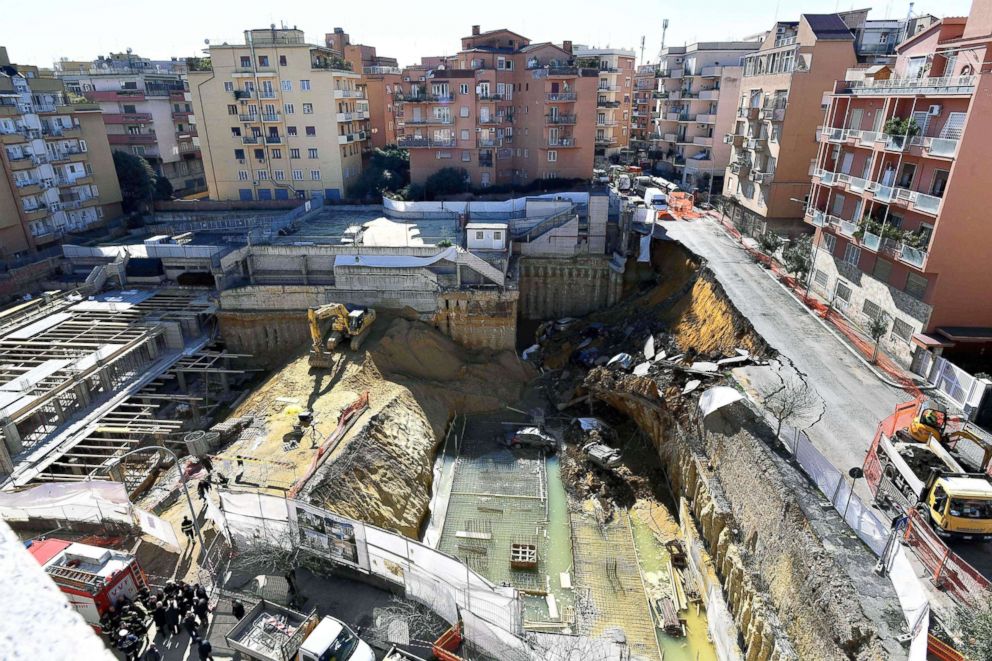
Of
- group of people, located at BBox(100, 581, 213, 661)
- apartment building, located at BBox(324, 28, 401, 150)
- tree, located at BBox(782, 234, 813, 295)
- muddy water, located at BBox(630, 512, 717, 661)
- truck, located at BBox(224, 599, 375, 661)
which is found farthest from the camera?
apartment building, located at BBox(324, 28, 401, 150)

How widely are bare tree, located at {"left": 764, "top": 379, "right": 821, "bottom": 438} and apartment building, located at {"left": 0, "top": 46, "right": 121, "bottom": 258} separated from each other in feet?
180

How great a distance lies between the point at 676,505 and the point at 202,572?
2028 cm

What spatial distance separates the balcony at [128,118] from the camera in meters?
63.5

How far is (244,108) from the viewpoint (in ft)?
180

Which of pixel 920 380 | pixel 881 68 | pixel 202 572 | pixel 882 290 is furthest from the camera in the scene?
pixel 881 68

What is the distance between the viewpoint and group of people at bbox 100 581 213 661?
632 inches

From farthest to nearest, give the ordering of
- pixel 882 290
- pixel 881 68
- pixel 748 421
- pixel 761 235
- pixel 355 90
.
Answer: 1. pixel 355 90
2. pixel 761 235
3. pixel 881 68
4. pixel 882 290
5. pixel 748 421

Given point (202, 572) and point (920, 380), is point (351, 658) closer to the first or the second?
point (202, 572)

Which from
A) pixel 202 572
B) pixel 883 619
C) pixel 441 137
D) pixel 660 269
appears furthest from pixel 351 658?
pixel 441 137

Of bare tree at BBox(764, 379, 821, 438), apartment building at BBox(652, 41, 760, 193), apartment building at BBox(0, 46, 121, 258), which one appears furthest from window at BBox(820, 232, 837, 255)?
apartment building at BBox(0, 46, 121, 258)

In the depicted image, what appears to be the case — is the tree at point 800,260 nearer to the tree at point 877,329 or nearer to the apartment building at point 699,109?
the tree at point 877,329

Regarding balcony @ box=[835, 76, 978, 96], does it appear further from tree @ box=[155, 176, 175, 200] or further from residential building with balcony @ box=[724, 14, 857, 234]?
tree @ box=[155, 176, 175, 200]

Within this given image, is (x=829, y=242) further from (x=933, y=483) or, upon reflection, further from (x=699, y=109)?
(x=699, y=109)

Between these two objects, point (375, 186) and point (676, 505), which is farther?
point (375, 186)
